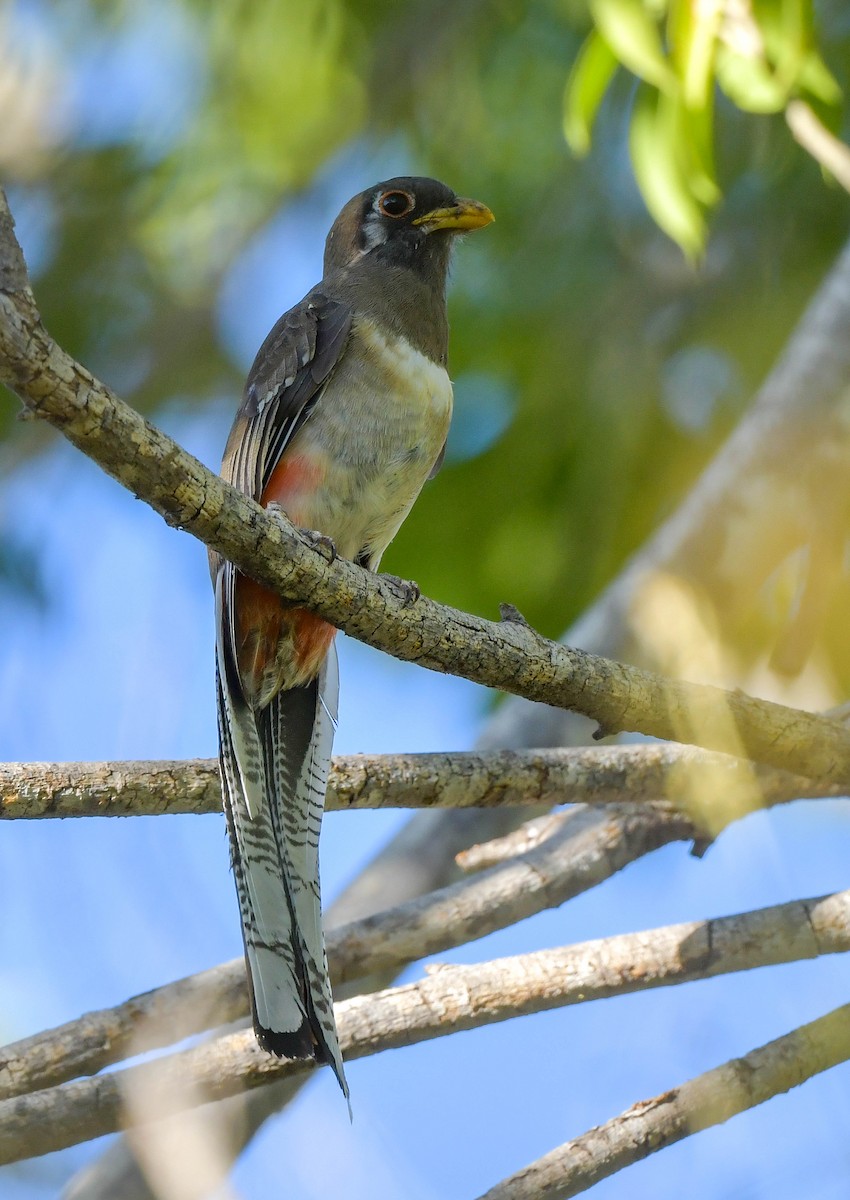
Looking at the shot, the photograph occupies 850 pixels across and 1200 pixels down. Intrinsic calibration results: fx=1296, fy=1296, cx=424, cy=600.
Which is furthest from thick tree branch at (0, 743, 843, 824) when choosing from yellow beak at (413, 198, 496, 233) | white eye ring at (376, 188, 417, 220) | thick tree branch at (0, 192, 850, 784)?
white eye ring at (376, 188, 417, 220)

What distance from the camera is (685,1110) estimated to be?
350 cm

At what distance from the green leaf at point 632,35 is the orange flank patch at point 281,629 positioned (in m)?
1.69

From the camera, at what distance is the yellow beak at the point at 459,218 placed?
5379 millimetres

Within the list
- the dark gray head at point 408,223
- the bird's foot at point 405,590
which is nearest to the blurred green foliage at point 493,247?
the dark gray head at point 408,223

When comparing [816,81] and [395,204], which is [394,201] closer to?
[395,204]

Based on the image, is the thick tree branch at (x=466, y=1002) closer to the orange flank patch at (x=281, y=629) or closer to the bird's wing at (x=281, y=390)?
the orange flank patch at (x=281, y=629)

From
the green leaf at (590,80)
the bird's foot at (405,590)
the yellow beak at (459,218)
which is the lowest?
the bird's foot at (405,590)

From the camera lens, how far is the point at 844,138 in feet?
22.4

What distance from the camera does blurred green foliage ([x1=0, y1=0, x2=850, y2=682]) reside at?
702 cm

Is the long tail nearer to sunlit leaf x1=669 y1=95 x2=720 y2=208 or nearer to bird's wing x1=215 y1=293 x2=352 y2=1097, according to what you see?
bird's wing x1=215 y1=293 x2=352 y2=1097

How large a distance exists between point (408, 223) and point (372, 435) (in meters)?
1.30

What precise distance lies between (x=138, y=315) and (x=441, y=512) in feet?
6.74

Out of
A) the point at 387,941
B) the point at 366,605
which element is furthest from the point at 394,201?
the point at 387,941

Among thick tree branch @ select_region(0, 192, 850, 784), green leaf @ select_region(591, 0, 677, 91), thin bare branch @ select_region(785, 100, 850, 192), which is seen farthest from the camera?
thin bare branch @ select_region(785, 100, 850, 192)
